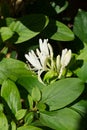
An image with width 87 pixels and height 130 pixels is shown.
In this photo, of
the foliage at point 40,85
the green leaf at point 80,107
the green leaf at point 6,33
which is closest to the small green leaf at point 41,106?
the foliage at point 40,85

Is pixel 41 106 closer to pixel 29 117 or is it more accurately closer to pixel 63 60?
pixel 29 117

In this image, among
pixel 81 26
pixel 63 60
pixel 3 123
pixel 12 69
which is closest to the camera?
pixel 3 123

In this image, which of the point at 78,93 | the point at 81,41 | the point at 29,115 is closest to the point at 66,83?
the point at 78,93

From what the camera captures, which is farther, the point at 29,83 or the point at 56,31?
the point at 56,31

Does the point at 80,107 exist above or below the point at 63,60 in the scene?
below

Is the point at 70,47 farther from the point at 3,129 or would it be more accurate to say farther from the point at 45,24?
the point at 3,129

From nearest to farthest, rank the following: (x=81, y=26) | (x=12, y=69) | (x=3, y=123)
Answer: (x=3, y=123)
(x=12, y=69)
(x=81, y=26)

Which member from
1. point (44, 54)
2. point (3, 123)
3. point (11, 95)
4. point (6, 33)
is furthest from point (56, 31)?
point (3, 123)
